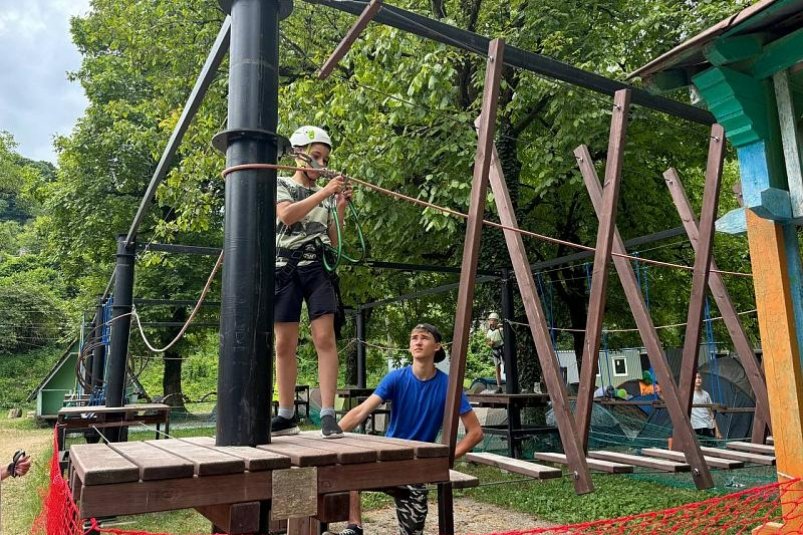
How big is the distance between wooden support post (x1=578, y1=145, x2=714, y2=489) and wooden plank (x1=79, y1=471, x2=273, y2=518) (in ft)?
9.38

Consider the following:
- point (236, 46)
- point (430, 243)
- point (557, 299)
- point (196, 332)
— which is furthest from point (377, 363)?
point (236, 46)

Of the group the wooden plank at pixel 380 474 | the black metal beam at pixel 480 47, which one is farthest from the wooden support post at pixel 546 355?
the wooden plank at pixel 380 474

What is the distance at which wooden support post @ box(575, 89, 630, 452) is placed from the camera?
4004 millimetres

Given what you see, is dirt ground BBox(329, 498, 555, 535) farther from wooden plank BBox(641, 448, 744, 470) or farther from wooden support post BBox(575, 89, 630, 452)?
wooden support post BBox(575, 89, 630, 452)

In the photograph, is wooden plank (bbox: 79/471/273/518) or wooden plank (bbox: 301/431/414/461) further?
wooden plank (bbox: 301/431/414/461)

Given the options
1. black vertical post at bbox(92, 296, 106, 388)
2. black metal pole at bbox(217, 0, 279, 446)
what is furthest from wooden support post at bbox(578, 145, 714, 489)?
black vertical post at bbox(92, 296, 106, 388)

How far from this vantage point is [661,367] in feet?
13.7

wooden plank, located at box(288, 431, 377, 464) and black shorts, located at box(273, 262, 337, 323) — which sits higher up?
black shorts, located at box(273, 262, 337, 323)

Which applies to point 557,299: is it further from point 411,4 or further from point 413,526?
point 413,526

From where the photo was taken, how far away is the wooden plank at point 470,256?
289 centimetres

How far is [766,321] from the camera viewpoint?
138 inches

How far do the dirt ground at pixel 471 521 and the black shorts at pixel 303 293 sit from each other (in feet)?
10.8

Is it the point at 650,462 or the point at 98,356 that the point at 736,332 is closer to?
the point at 650,462

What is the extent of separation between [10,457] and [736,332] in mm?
12252
